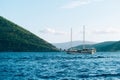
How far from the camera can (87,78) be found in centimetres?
6738

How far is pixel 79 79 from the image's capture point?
65.3 metres

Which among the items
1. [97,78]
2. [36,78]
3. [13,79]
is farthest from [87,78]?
[13,79]

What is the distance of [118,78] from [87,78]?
643 centimetres

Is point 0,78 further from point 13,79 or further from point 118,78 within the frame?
point 118,78

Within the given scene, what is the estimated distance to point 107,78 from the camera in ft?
223

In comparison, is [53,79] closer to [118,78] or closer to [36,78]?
[36,78]

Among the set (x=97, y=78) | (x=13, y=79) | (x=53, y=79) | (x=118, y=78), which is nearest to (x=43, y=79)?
(x=53, y=79)

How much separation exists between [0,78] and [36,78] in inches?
291

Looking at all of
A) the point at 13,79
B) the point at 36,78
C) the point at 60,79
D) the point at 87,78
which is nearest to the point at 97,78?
the point at 87,78

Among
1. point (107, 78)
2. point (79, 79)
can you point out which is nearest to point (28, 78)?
point (79, 79)

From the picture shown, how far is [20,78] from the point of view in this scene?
221 ft

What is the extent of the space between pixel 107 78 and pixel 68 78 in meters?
8.29

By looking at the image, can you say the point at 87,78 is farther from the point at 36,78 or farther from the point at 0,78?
the point at 0,78

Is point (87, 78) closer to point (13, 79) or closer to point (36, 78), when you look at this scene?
point (36, 78)
